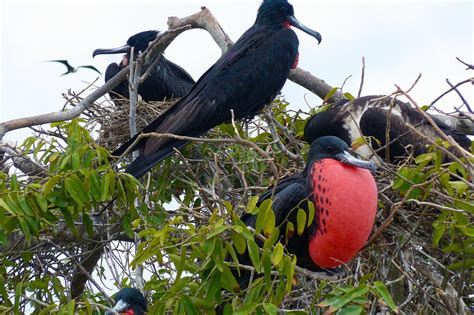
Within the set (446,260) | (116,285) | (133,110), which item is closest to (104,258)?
(116,285)

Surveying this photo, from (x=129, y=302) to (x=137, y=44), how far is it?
215 cm

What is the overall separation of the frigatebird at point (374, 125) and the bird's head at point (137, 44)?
5.58 feet

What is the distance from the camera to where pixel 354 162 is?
2891mm

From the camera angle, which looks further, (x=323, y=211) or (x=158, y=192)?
(x=158, y=192)

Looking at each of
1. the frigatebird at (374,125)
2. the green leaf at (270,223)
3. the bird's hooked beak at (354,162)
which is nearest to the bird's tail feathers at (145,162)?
the frigatebird at (374,125)

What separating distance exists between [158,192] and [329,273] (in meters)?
0.85

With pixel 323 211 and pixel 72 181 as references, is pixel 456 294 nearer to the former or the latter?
pixel 323 211

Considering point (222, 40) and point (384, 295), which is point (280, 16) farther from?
point (384, 295)

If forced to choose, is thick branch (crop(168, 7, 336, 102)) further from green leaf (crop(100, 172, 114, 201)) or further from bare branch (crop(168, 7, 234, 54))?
green leaf (crop(100, 172, 114, 201))

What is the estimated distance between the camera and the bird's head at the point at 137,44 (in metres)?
5.32

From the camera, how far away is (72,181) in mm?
2947

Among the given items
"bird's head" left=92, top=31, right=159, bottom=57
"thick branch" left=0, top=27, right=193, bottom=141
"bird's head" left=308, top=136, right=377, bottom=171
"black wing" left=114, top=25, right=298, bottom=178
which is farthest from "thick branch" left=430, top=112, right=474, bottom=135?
"bird's head" left=92, top=31, right=159, bottom=57

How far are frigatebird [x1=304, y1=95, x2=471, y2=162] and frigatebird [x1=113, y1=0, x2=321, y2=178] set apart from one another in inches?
13.2

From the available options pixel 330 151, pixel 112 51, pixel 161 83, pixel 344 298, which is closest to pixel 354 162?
pixel 330 151
